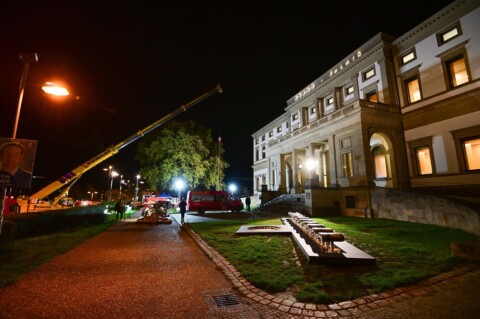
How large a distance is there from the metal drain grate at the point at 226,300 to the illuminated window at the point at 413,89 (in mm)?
24988

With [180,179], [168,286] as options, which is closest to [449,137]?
[168,286]

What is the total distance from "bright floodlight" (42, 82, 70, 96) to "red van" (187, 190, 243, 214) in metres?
21.2

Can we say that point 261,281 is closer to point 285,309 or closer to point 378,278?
point 285,309

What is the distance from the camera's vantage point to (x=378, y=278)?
5461mm

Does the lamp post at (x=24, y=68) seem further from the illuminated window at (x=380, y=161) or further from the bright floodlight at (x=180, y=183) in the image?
the bright floodlight at (x=180, y=183)

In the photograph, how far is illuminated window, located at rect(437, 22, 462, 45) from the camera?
1925cm

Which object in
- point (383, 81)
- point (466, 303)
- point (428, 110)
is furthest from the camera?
point (383, 81)

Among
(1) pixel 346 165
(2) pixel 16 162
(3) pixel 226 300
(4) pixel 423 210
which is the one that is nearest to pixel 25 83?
(2) pixel 16 162

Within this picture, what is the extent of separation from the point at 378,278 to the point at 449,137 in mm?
19674

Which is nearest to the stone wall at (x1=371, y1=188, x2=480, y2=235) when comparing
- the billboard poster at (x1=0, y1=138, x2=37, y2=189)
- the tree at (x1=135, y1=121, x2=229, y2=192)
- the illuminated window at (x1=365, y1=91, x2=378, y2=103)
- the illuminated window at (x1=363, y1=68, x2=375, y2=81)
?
the illuminated window at (x1=365, y1=91, x2=378, y2=103)

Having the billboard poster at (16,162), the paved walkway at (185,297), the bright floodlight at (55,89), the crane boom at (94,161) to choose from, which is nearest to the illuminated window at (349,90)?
the crane boom at (94,161)

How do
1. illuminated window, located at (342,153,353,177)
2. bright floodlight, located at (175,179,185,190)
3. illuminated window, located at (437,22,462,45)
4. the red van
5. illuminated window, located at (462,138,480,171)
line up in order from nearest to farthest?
illuminated window, located at (462,138,480,171)
illuminated window, located at (437,22,462,45)
illuminated window, located at (342,153,353,177)
the red van
bright floodlight, located at (175,179,185,190)

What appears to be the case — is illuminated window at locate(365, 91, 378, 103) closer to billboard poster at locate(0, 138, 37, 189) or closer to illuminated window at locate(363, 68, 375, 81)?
illuminated window at locate(363, 68, 375, 81)

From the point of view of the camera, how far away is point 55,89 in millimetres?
7848
